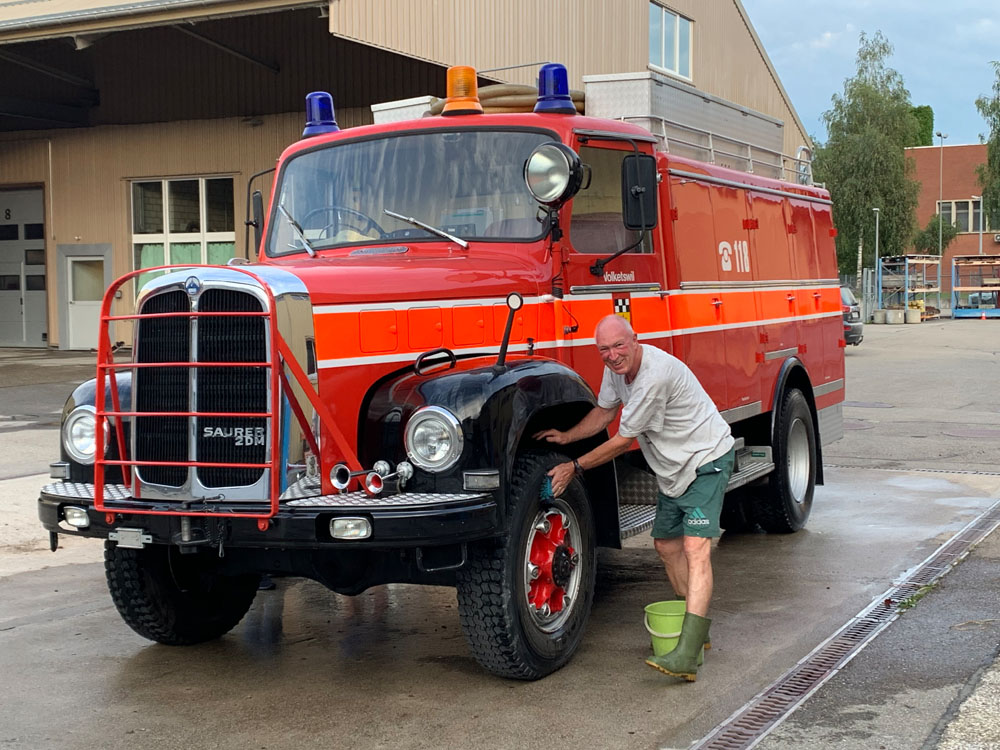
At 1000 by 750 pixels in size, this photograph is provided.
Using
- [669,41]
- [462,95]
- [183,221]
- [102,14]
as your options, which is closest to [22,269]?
[183,221]

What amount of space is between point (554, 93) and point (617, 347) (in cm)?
169

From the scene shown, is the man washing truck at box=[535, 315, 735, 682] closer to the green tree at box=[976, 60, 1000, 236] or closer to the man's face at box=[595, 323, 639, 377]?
the man's face at box=[595, 323, 639, 377]

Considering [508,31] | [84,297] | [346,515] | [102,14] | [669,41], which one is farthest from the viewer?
[669,41]

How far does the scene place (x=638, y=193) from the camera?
6375mm

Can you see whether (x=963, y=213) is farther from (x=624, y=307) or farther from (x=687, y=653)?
(x=687, y=653)

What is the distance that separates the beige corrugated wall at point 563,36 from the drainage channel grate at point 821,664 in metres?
13.0

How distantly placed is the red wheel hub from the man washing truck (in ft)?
0.68

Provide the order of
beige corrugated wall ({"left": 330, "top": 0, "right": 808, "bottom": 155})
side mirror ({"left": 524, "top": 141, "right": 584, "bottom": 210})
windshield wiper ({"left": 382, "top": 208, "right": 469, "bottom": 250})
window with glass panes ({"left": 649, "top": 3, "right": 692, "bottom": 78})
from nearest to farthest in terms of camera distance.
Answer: side mirror ({"left": 524, "top": 141, "right": 584, "bottom": 210}) → windshield wiper ({"left": 382, "top": 208, "right": 469, "bottom": 250}) → beige corrugated wall ({"left": 330, "top": 0, "right": 808, "bottom": 155}) → window with glass panes ({"left": 649, "top": 3, "right": 692, "bottom": 78})

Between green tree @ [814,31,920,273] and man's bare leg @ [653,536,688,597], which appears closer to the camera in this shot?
man's bare leg @ [653,536,688,597]

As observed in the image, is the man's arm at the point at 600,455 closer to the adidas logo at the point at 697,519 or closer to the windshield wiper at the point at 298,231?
the adidas logo at the point at 697,519

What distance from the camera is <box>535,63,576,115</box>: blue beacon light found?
263 inches

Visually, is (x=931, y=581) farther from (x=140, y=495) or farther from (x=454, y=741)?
(x=140, y=495)

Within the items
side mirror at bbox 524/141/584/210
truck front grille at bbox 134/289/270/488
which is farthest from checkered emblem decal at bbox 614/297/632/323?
truck front grille at bbox 134/289/270/488

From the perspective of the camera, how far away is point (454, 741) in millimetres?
4953
